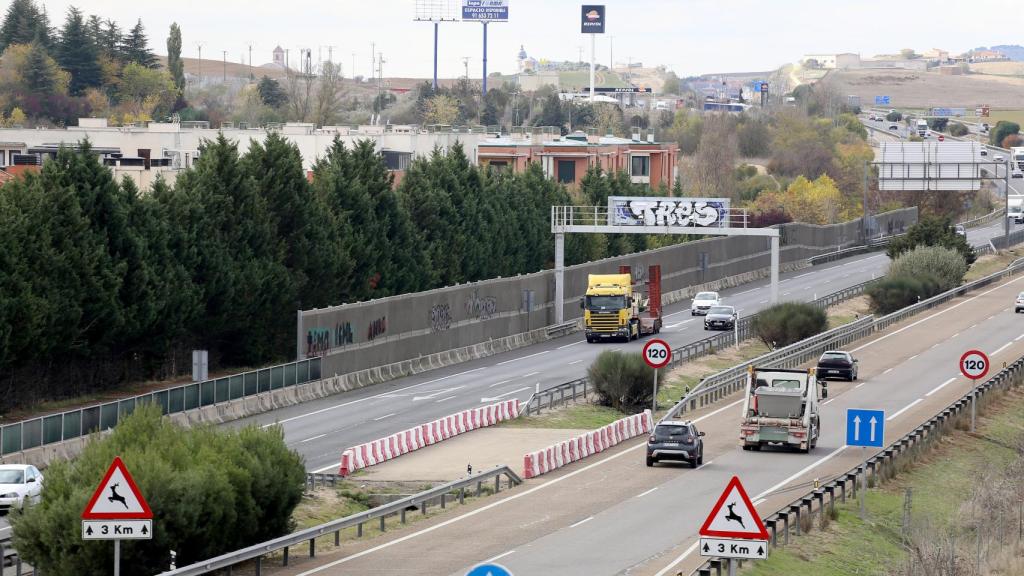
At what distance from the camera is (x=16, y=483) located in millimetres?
35938

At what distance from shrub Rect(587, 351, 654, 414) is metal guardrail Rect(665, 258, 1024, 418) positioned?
1.97 m

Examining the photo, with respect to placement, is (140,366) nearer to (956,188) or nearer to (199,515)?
(199,515)

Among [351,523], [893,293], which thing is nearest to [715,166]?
[893,293]

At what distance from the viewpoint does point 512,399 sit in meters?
55.4

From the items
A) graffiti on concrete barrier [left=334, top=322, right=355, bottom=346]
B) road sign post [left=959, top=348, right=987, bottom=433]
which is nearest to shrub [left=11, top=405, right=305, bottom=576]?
road sign post [left=959, top=348, right=987, bottom=433]

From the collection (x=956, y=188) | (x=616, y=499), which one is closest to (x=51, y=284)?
(x=616, y=499)

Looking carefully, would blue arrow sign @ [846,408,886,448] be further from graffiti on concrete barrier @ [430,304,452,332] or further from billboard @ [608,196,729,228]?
billboard @ [608,196,729,228]

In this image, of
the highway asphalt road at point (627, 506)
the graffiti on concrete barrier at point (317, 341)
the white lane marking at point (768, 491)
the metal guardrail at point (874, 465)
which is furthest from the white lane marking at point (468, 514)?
the graffiti on concrete barrier at point (317, 341)

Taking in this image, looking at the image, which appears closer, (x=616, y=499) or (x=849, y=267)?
(x=616, y=499)

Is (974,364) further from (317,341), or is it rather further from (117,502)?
(117,502)

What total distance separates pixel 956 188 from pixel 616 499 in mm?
74251

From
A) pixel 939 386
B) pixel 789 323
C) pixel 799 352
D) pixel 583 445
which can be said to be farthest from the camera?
pixel 789 323

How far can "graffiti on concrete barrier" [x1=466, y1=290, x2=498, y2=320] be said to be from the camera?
72.6 meters

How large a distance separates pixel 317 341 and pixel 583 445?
17168 mm
